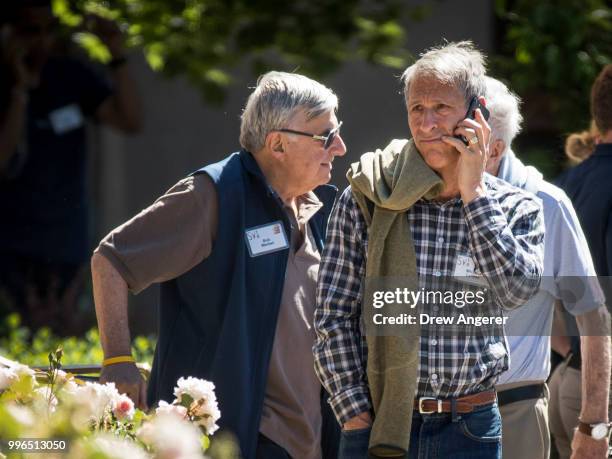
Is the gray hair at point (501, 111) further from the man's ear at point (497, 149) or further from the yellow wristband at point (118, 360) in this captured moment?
the yellow wristband at point (118, 360)

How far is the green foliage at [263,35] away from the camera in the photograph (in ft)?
26.0

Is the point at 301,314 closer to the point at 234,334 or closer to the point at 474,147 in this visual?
the point at 234,334

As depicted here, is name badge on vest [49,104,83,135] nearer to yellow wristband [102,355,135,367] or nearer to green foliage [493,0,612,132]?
green foliage [493,0,612,132]

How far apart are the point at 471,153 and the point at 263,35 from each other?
532 centimetres

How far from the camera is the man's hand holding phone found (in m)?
2.99

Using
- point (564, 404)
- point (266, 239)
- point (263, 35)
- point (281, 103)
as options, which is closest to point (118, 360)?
point (266, 239)

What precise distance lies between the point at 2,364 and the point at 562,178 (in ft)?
8.86

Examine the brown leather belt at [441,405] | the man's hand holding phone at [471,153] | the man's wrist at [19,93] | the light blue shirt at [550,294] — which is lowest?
the brown leather belt at [441,405]

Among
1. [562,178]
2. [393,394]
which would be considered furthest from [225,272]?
[562,178]

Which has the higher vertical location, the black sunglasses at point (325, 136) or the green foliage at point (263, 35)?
the green foliage at point (263, 35)

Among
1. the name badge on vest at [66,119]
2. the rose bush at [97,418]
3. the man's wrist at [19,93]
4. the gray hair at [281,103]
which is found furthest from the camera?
the name badge on vest at [66,119]

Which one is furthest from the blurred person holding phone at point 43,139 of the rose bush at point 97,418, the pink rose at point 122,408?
the pink rose at point 122,408

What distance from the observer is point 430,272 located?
3.09 metres

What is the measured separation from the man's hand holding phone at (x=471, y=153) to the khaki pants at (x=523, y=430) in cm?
103
